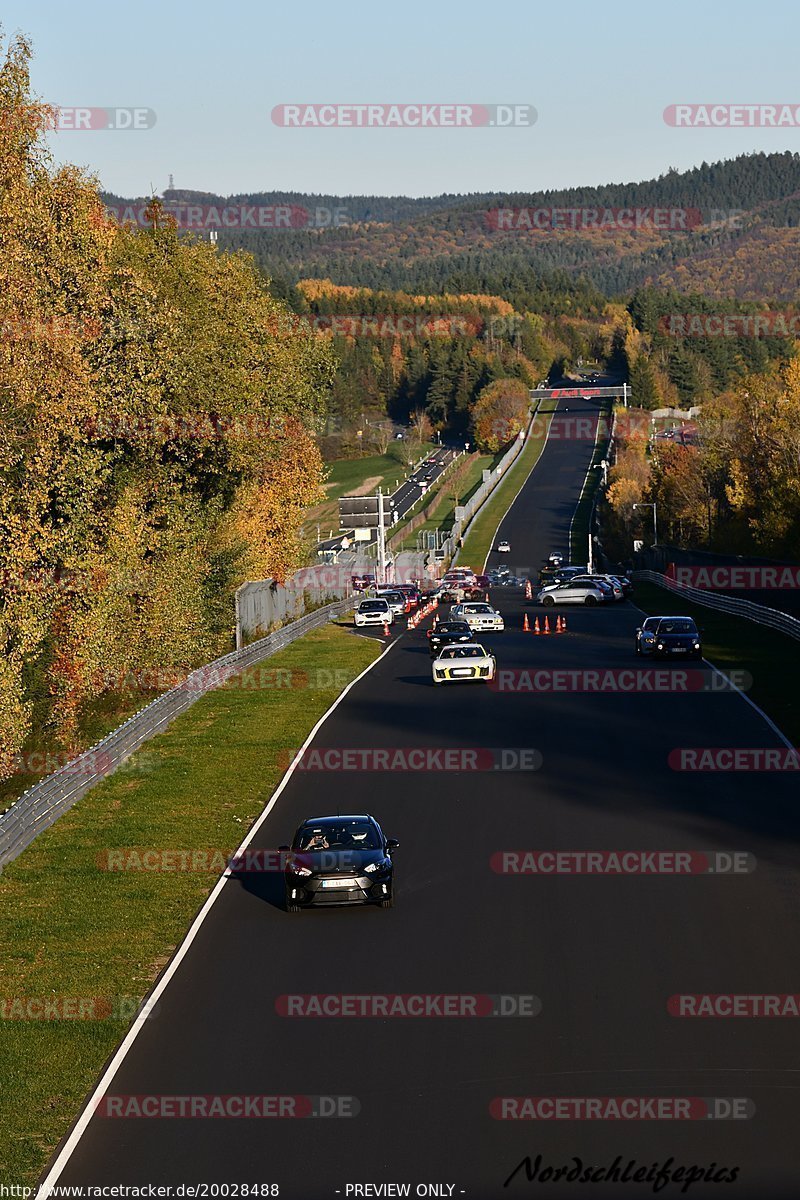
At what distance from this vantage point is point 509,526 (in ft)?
511

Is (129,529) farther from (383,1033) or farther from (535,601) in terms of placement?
(535,601)

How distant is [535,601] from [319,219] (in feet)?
117

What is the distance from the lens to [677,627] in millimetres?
50125

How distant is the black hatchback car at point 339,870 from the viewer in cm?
2153

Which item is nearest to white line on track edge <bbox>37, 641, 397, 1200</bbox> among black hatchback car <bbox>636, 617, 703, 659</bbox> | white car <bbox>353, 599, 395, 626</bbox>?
black hatchback car <bbox>636, 617, 703, 659</bbox>

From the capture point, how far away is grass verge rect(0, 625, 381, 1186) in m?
15.9

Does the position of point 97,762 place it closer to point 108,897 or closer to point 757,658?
point 108,897

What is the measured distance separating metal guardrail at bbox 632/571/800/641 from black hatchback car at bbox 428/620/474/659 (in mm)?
11859

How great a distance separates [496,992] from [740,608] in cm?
4956

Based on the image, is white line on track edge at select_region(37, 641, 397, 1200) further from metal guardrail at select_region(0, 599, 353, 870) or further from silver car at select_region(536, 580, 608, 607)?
silver car at select_region(536, 580, 608, 607)

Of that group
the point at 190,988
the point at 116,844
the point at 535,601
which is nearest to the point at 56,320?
the point at 116,844
